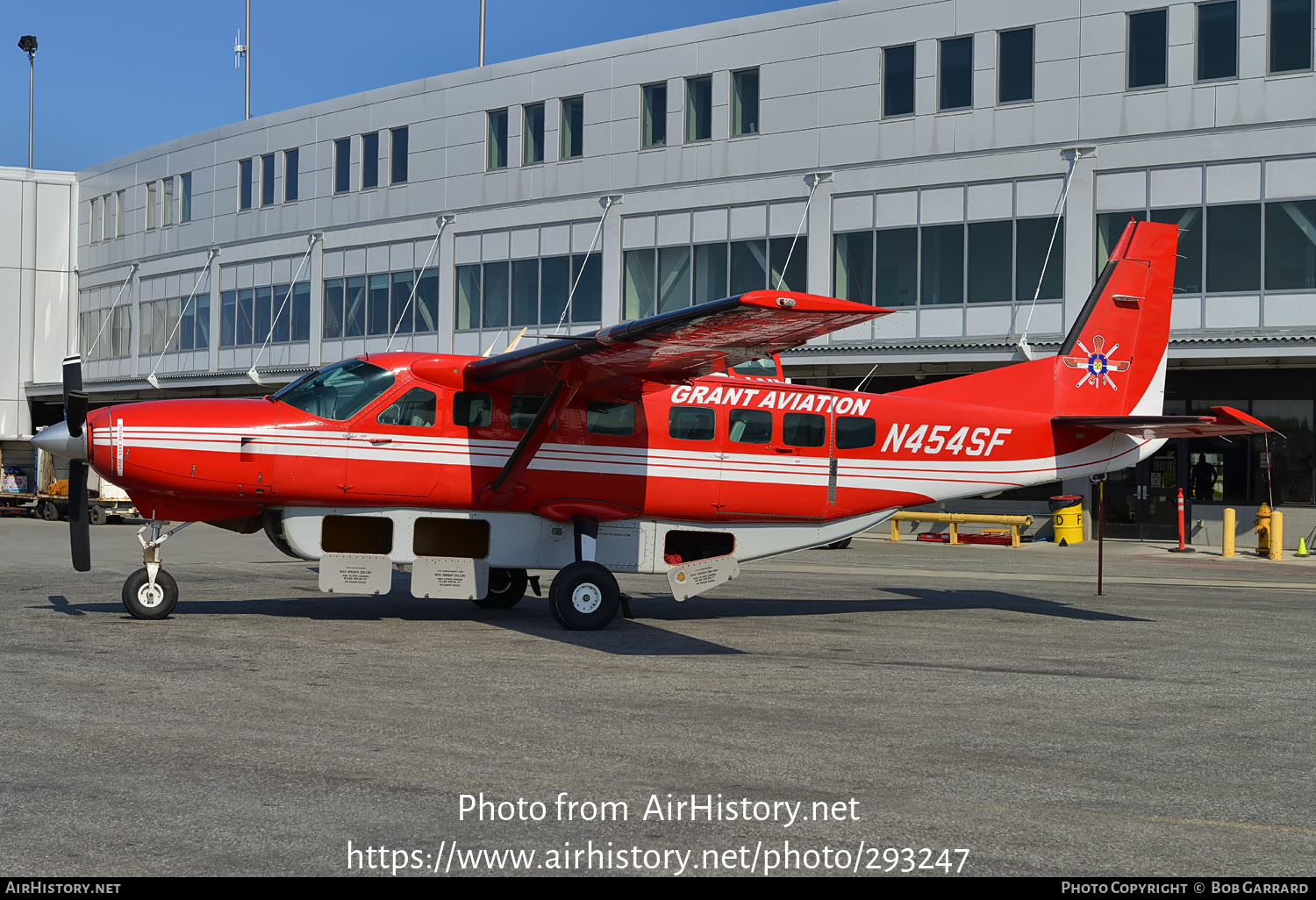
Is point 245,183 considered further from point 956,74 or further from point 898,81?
point 956,74

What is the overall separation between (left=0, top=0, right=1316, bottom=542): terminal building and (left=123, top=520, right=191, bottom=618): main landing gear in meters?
14.0

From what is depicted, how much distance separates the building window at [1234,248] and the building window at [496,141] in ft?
74.8

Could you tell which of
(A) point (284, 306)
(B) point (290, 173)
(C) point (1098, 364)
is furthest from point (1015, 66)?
(A) point (284, 306)

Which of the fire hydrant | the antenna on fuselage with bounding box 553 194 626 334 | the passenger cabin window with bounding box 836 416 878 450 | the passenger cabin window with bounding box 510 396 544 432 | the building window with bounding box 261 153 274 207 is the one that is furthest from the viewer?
the building window with bounding box 261 153 274 207

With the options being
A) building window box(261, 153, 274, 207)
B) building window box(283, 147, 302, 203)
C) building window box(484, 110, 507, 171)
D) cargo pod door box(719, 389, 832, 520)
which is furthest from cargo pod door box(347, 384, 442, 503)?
building window box(261, 153, 274, 207)

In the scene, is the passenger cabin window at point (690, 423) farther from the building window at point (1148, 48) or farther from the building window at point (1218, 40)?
the building window at point (1218, 40)

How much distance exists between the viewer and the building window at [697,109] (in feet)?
123

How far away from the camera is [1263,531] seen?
1118 inches

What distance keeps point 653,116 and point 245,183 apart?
21073 millimetres

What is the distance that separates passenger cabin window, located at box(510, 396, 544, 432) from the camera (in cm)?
1402

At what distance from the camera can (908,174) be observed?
33.8 metres

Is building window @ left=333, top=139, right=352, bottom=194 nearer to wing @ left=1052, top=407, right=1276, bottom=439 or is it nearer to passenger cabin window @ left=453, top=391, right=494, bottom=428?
passenger cabin window @ left=453, top=391, right=494, bottom=428

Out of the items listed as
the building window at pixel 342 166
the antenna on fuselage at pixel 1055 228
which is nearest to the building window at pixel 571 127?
the building window at pixel 342 166
